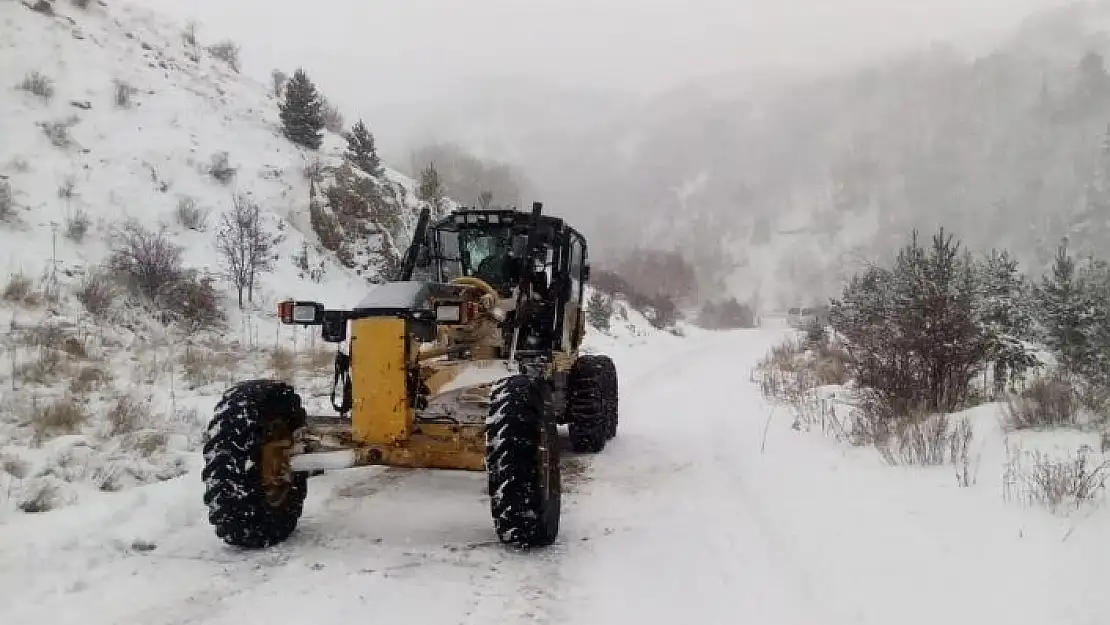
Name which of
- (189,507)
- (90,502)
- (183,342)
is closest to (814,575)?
(189,507)

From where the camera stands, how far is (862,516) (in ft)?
16.4

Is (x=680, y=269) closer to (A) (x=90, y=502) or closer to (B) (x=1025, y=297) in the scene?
(B) (x=1025, y=297)

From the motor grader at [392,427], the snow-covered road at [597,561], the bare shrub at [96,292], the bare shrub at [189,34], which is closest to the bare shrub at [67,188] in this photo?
the bare shrub at [96,292]

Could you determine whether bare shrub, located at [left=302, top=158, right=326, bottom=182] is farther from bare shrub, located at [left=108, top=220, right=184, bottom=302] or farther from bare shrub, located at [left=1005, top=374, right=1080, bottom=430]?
bare shrub, located at [left=1005, top=374, right=1080, bottom=430]

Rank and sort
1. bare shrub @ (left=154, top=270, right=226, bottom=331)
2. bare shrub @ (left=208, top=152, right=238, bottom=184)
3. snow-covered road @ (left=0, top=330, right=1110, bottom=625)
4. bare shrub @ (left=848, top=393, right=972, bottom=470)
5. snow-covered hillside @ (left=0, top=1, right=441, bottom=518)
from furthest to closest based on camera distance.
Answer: bare shrub @ (left=208, top=152, right=238, bottom=184), bare shrub @ (left=154, top=270, right=226, bottom=331), snow-covered hillside @ (left=0, top=1, right=441, bottom=518), bare shrub @ (left=848, top=393, right=972, bottom=470), snow-covered road @ (left=0, top=330, right=1110, bottom=625)

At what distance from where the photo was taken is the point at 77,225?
12.4 m

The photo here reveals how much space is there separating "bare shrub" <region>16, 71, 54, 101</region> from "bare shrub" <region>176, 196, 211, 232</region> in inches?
159

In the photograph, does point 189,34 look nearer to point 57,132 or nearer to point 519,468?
point 57,132

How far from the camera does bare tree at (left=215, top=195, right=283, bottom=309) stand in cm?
1435

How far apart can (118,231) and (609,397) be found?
957 cm

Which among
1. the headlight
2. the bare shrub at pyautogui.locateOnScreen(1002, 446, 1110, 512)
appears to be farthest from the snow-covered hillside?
the bare shrub at pyautogui.locateOnScreen(1002, 446, 1110, 512)

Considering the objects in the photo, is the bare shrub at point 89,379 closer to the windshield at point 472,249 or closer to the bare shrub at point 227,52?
the windshield at point 472,249

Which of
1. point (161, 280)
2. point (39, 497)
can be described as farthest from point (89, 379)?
point (161, 280)

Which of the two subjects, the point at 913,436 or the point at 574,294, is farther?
the point at 574,294
